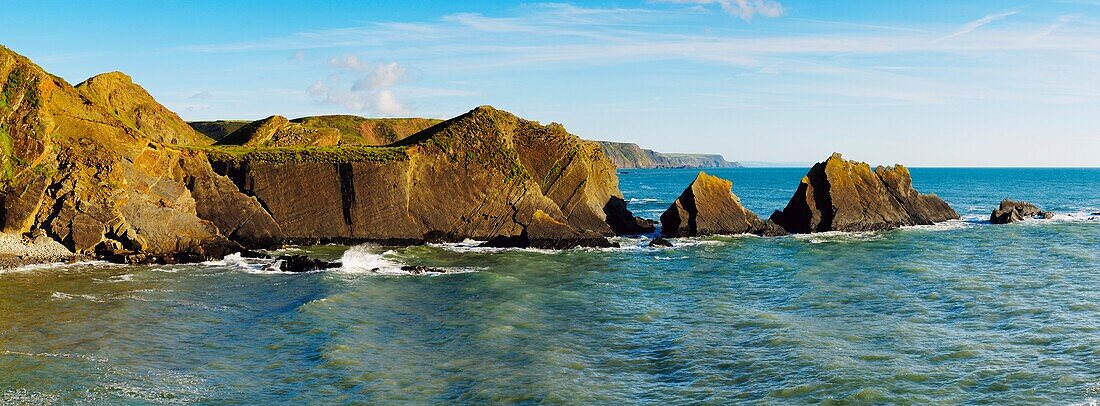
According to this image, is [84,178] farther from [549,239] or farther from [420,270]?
[549,239]

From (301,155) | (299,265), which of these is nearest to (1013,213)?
(301,155)

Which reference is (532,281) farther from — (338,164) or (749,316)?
(338,164)

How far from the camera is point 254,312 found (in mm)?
32625

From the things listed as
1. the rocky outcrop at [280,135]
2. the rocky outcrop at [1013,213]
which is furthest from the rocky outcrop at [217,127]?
the rocky outcrop at [1013,213]

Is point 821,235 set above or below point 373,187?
below

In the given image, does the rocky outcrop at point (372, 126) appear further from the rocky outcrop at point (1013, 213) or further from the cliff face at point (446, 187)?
the rocky outcrop at point (1013, 213)

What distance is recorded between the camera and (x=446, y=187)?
5984 cm

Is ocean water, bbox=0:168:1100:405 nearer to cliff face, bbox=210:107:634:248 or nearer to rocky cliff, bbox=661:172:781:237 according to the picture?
cliff face, bbox=210:107:634:248

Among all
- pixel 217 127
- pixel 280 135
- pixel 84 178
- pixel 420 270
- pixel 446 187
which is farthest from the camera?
pixel 217 127

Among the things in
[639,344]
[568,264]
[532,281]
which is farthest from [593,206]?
[639,344]

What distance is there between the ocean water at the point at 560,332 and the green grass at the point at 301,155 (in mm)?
11615

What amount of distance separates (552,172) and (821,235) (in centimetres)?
2155

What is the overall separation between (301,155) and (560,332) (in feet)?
113

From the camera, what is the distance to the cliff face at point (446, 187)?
56.7 meters
